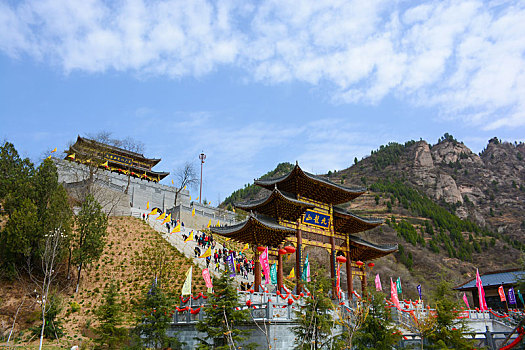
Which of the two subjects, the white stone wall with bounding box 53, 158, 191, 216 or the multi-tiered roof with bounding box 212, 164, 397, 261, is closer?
the multi-tiered roof with bounding box 212, 164, 397, 261

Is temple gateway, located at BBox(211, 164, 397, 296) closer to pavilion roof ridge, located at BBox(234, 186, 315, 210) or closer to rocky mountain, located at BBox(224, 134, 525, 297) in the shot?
pavilion roof ridge, located at BBox(234, 186, 315, 210)

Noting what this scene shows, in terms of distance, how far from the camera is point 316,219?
85.1 ft

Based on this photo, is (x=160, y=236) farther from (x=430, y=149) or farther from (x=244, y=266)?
(x=430, y=149)

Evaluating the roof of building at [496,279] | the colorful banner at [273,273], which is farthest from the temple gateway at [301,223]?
the roof of building at [496,279]

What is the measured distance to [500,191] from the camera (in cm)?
11206

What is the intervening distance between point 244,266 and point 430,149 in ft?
343

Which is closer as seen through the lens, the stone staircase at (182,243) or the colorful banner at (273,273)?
the colorful banner at (273,273)

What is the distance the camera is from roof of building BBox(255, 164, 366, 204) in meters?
24.5

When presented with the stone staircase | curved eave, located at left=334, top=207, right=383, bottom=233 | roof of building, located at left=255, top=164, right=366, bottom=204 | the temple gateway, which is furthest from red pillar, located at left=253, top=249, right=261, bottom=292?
the stone staircase

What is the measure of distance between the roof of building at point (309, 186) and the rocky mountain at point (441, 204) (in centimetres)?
2742

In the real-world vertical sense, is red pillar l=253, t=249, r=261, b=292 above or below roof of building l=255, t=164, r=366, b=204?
below

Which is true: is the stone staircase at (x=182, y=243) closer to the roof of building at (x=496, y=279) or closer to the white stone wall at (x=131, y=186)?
the white stone wall at (x=131, y=186)

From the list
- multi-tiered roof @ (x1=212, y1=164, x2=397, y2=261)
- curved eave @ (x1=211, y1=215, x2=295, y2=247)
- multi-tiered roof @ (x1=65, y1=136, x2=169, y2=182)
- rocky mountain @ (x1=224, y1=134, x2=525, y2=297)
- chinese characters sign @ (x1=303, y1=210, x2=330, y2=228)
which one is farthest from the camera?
rocky mountain @ (x1=224, y1=134, x2=525, y2=297)

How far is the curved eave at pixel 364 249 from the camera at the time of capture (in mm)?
28112
